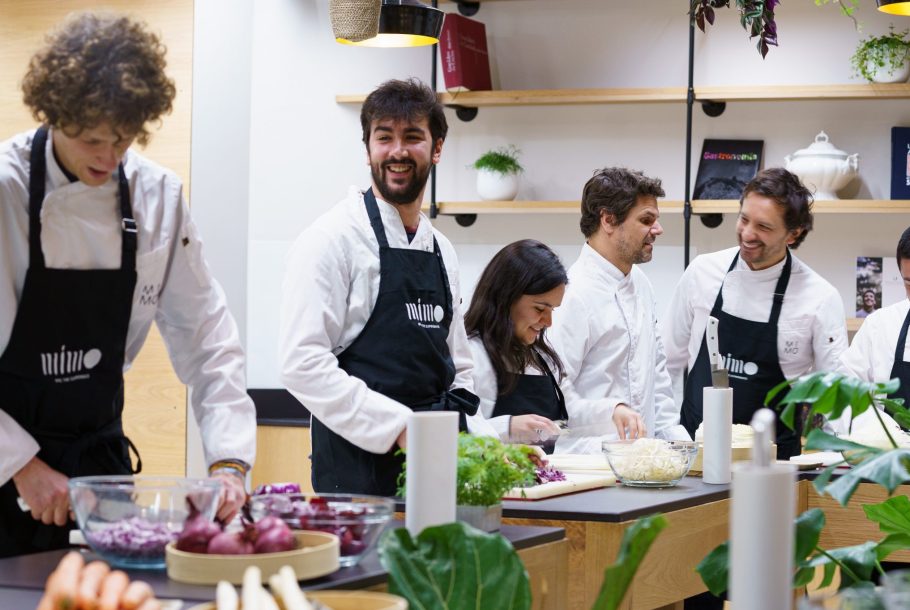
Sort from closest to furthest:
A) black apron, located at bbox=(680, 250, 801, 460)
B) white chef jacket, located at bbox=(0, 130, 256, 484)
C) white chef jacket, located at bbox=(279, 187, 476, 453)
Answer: white chef jacket, located at bbox=(0, 130, 256, 484) → white chef jacket, located at bbox=(279, 187, 476, 453) → black apron, located at bbox=(680, 250, 801, 460)

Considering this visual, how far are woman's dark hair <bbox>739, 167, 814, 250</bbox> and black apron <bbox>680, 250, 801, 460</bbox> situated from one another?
0.49ft

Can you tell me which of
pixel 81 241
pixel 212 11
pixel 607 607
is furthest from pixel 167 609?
pixel 212 11

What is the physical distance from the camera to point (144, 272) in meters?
2.24

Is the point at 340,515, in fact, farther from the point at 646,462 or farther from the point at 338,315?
the point at 646,462

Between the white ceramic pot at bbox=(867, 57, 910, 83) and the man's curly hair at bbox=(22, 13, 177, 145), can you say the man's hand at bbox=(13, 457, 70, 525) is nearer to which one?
the man's curly hair at bbox=(22, 13, 177, 145)

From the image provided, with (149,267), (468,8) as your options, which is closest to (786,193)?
(468,8)

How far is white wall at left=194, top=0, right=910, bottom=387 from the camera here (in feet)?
16.9

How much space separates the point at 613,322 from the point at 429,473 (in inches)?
86.4

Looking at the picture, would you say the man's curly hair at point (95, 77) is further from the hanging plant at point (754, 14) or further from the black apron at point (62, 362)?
the hanging plant at point (754, 14)

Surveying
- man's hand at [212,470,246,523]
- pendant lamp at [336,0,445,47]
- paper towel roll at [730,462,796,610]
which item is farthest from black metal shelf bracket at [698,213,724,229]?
paper towel roll at [730,462,796,610]

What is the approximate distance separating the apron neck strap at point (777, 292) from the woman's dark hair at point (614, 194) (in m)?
0.49

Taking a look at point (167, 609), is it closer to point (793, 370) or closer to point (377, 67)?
point (793, 370)

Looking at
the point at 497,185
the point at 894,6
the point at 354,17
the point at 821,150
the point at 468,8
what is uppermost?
A: the point at 468,8

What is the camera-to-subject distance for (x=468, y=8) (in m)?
5.49
